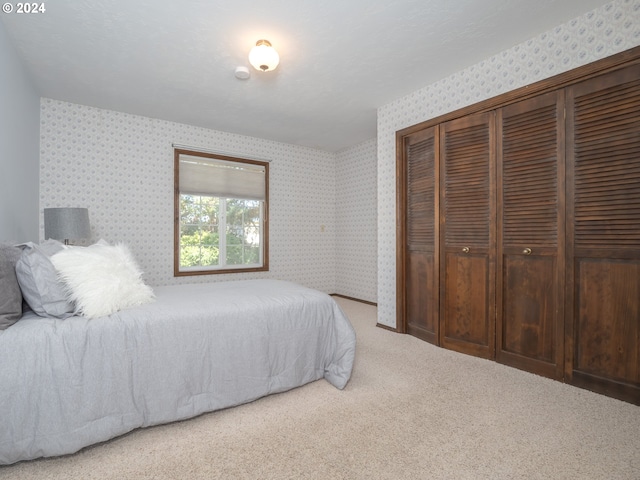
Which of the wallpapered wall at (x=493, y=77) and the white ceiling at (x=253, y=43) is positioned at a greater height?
the white ceiling at (x=253, y=43)

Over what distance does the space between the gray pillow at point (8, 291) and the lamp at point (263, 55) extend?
6.58 feet

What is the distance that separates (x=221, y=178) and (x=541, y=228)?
12.8 ft

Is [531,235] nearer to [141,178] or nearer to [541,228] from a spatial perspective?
[541,228]

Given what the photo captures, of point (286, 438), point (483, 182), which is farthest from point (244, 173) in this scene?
point (286, 438)

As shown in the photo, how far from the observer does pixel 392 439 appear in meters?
1.64

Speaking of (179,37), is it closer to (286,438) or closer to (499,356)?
(286,438)

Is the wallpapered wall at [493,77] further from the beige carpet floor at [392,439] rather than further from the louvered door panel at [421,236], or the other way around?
the beige carpet floor at [392,439]

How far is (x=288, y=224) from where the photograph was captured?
518cm

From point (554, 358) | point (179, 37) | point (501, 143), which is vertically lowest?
point (554, 358)

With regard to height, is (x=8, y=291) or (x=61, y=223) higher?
(x=61, y=223)

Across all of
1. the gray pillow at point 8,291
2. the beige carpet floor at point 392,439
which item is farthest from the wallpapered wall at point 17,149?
the beige carpet floor at point 392,439

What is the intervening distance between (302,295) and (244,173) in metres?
3.02

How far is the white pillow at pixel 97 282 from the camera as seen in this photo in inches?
65.4

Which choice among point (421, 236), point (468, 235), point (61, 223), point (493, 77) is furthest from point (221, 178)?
point (493, 77)
